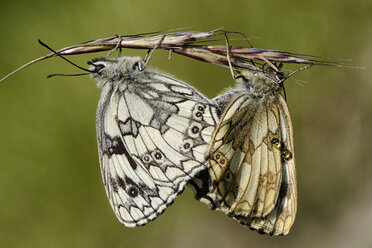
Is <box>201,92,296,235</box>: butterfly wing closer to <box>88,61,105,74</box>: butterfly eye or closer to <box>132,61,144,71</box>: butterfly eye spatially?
<box>132,61,144,71</box>: butterfly eye

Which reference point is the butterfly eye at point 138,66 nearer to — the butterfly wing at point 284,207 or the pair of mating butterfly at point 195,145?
the pair of mating butterfly at point 195,145

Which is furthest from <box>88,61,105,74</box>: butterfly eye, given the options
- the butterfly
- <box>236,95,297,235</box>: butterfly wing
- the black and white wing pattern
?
<box>236,95,297,235</box>: butterfly wing

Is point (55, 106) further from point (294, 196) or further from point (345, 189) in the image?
point (345, 189)

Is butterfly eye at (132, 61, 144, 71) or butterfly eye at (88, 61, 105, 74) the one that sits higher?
butterfly eye at (132, 61, 144, 71)

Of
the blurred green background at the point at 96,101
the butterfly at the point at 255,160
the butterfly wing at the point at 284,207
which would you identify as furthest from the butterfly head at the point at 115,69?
the blurred green background at the point at 96,101

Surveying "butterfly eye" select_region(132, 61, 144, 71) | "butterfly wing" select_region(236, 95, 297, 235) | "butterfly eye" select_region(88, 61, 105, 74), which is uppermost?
"butterfly eye" select_region(132, 61, 144, 71)

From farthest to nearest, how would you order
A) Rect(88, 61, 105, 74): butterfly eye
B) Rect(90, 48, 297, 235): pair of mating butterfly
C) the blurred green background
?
1. the blurred green background
2. Rect(88, 61, 105, 74): butterfly eye
3. Rect(90, 48, 297, 235): pair of mating butterfly

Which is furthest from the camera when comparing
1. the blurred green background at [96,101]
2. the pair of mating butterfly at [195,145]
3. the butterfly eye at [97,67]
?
the blurred green background at [96,101]

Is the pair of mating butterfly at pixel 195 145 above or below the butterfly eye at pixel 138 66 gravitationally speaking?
below

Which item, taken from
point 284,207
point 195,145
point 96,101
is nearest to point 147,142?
point 195,145
